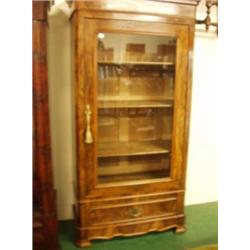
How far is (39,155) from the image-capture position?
1.66 metres

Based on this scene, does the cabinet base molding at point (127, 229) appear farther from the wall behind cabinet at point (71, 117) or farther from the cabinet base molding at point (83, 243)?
the wall behind cabinet at point (71, 117)

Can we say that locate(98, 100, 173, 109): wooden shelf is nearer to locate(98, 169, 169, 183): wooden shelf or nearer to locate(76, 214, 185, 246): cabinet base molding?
locate(98, 169, 169, 183): wooden shelf

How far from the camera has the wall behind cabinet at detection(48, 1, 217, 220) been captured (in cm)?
210

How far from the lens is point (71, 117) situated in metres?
2.16

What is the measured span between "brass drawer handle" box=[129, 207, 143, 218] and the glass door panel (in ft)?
0.74

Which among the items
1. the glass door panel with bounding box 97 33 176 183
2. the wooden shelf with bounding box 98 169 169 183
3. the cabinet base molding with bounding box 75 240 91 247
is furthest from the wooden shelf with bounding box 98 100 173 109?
the cabinet base molding with bounding box 75 240 91 247

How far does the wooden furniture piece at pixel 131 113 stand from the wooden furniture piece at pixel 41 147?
22 centimetres

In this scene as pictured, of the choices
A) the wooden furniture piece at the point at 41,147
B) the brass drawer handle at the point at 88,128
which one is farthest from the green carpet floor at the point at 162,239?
the brass drawer handle at the point at 88,128

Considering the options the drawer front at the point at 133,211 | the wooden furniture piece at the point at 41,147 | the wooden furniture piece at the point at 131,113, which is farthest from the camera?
the drawer front at the point at 133,211

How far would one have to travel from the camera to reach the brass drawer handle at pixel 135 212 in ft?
6.55

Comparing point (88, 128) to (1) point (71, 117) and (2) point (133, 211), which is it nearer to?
(1) point (71, 117)

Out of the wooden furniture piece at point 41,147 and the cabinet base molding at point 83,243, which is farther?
the cabinet base molding at point 83,243
